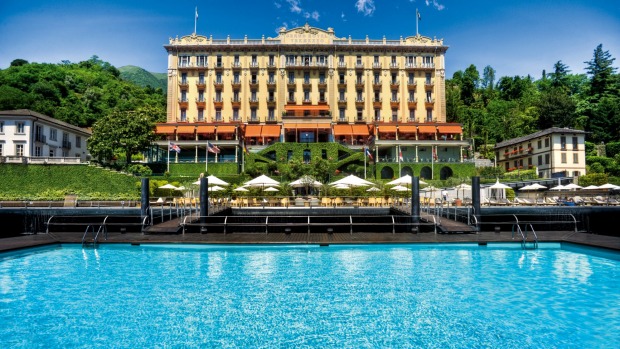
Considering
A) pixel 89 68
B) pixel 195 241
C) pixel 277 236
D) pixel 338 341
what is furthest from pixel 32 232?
pixel 89 68

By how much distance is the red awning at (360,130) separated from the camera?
5394 centimetres

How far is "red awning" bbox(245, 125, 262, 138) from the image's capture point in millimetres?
53781

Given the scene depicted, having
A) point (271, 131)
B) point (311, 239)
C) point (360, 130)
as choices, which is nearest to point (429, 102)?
point (360, 130)

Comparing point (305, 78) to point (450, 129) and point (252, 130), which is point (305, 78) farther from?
point (450, 129)

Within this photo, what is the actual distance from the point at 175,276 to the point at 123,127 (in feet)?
134

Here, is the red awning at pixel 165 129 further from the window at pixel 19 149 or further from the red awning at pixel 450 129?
the red awning at pixel 450 129

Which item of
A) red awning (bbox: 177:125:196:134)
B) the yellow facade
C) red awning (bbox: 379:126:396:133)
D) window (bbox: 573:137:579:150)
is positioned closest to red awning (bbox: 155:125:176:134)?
red awning (bbox: 177:125:196:134)

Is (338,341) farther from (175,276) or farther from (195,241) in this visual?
(195,241)

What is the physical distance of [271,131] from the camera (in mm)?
54344

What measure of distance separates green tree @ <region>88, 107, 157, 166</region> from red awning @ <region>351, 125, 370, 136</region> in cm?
2760

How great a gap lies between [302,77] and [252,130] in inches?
496

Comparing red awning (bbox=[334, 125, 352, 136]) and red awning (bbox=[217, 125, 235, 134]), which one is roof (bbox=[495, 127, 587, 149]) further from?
red awning (bbox=[217, 125, 235, 134])

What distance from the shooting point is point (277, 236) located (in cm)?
1600

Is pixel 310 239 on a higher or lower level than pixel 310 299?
higher
